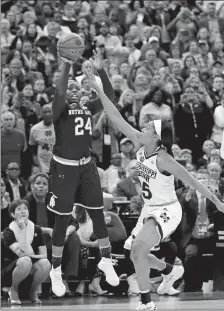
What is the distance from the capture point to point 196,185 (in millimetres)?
11547

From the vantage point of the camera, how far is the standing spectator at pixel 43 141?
717 inches

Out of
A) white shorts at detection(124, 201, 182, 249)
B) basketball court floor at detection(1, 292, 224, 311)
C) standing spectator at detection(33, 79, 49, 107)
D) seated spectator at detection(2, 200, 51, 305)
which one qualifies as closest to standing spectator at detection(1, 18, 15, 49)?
standing spectator at detection(33, 79, 49, 107)

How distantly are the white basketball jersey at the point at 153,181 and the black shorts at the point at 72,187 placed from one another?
2.08 ft

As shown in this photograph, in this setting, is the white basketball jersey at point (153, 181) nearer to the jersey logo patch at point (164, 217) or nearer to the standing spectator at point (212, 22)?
the jersey logo patch at point (164, 217)

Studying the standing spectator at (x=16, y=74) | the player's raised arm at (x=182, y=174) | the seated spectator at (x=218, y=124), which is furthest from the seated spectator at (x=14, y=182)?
the player's raised arm at (x=182, y=174)

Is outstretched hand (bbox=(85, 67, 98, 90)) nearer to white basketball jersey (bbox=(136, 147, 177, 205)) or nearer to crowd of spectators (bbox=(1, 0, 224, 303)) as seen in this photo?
crowd of spectators (bbox=(1, 0, 224, 303))

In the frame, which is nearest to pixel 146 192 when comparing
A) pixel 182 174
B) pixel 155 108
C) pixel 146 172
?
pixel 146 172

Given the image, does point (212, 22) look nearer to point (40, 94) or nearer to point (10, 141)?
point (40, 94)

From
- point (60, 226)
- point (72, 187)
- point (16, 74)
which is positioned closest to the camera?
point (72, 187)

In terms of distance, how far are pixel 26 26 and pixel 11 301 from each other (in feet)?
30.2

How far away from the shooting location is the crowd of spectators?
16.1 meters

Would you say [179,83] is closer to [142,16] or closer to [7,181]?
[142,16]

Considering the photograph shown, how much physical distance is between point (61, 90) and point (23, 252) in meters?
4.09

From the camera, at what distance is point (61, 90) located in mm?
11781
